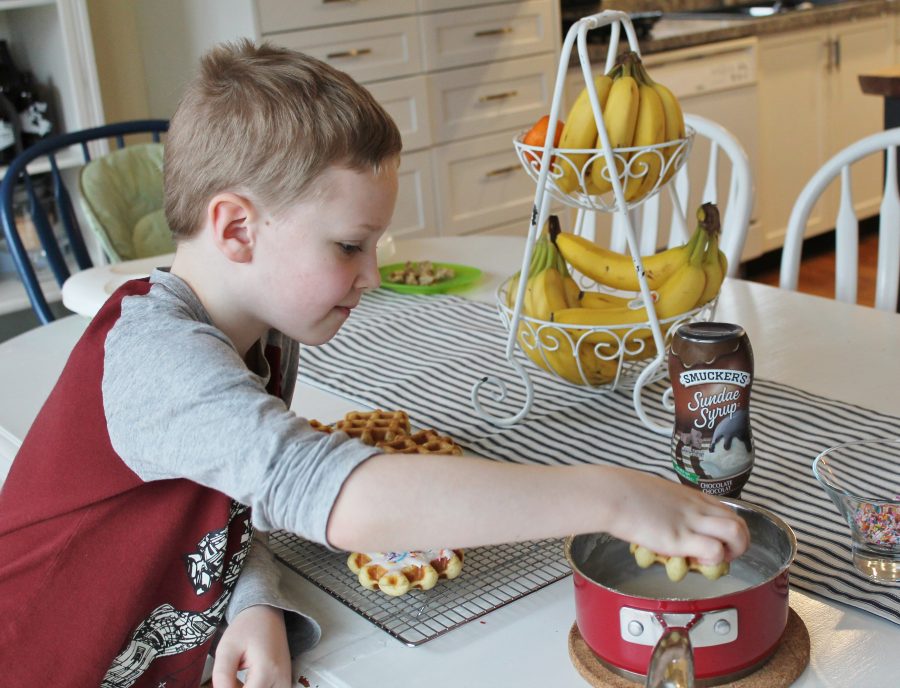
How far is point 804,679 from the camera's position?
0.74 metres

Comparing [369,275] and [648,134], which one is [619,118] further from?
[369,275]

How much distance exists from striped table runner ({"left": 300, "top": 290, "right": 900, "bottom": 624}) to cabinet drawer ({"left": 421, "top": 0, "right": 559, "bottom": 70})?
5.89 feet

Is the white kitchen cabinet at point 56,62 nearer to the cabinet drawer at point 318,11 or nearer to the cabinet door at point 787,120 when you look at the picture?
the cabinet drawer at point 318,11

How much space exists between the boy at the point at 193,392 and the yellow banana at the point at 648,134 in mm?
346

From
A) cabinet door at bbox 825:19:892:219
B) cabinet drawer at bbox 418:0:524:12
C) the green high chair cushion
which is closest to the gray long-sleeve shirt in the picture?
the green high chair cushion

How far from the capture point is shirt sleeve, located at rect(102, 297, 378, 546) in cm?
74

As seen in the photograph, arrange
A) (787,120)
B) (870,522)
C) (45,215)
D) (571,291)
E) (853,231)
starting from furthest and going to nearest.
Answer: (787,120) < (45,215) < (853,231) < (571,291) < (870,522)

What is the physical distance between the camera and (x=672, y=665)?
616 mm

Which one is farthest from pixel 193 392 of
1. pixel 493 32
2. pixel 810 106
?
pixel 810 106

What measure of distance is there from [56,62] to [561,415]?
2092 millimetres

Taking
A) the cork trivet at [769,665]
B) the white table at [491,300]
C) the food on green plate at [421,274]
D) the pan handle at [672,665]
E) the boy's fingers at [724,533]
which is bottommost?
the white table at [491,300]

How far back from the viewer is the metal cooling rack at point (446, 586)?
0.84 meters

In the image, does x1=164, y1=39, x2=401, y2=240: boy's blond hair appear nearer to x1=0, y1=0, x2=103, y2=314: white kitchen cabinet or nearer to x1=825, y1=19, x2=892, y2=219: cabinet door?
x1=0, y1=0, x2=103, y2=314: white kitchen cabinet

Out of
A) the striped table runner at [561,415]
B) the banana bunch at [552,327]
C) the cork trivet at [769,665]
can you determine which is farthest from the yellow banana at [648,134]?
the cork trivet at [769,665]
